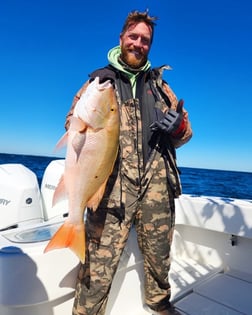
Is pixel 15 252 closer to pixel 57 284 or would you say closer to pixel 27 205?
pixel 57 284

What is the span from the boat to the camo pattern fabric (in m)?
0.18

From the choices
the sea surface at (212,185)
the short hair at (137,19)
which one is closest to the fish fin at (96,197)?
the short hair at (137,19)

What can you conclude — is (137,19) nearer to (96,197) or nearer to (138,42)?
(138,42)

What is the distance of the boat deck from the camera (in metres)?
2.66

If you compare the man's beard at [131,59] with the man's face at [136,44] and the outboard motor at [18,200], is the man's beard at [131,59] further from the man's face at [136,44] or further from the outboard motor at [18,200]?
the outboard motor at [18,200]

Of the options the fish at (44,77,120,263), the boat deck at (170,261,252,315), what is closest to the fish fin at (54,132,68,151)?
the fish at (44,77,120,263)

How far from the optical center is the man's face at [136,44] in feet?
7.11

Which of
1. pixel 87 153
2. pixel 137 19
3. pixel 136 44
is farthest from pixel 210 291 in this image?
pixel 137 19

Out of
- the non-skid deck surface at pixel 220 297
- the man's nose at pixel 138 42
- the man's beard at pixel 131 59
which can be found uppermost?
the man's nose at pixel 138 42

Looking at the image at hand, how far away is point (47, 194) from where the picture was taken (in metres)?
3.91

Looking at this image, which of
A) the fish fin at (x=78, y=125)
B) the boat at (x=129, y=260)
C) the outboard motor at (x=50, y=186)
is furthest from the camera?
the outboard motor at (x=50, y=186)

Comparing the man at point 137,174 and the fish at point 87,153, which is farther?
the man at point 137,174

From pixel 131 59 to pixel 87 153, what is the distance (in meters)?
0.97

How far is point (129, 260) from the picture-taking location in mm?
2521
